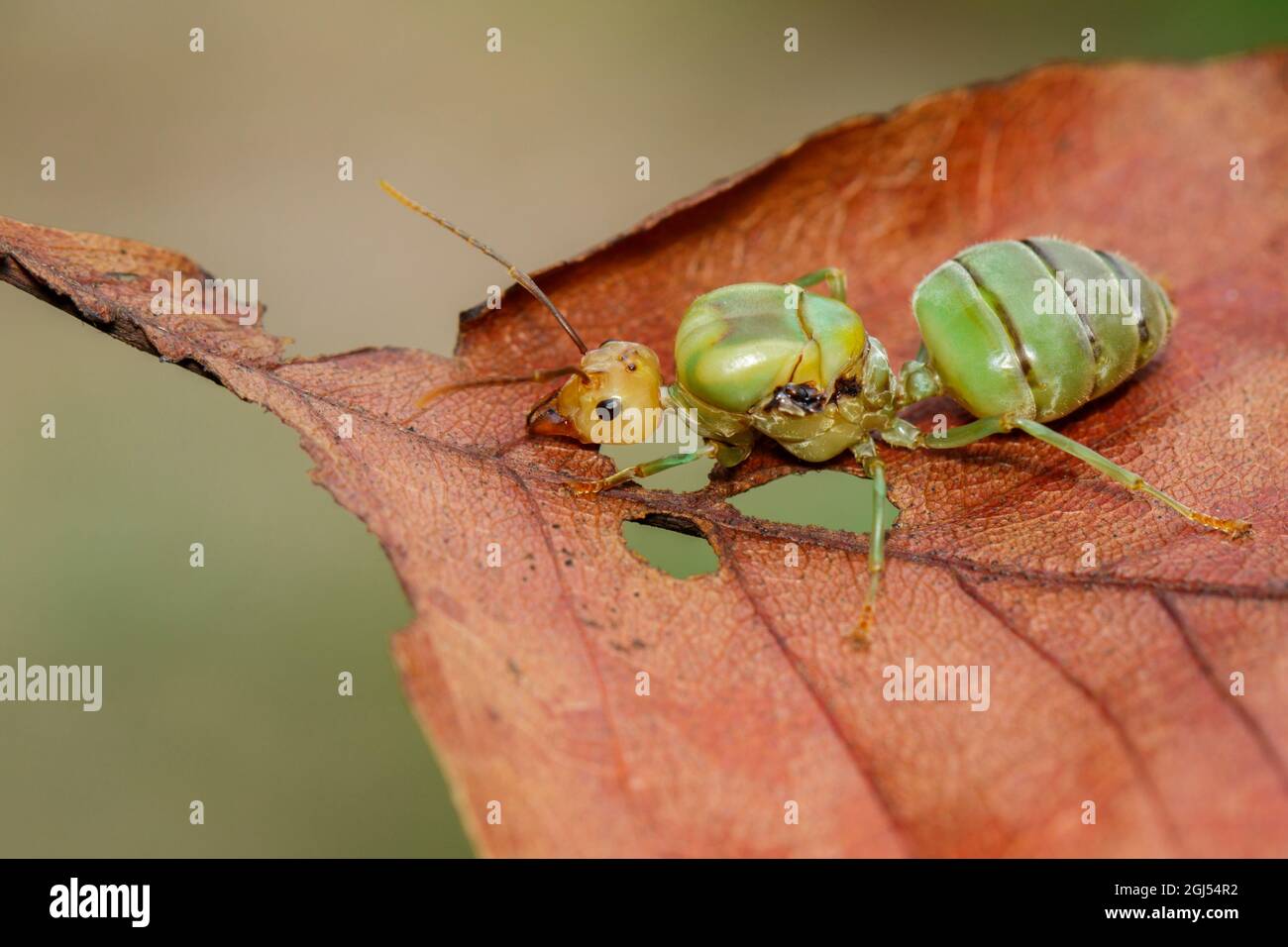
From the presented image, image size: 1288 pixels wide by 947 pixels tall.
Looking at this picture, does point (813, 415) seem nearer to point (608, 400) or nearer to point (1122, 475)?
point (608, 400)

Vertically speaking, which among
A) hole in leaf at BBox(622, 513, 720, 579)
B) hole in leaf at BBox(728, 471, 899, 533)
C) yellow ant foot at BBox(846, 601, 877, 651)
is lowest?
yellow ant foot at BBox(846, 601, 877, 651)

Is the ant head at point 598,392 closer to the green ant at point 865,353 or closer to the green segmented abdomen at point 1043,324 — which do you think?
the green ant at point 865,353

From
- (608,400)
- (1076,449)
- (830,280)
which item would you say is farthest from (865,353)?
(608,400)

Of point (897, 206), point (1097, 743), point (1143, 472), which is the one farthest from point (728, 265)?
point (1097, 743)

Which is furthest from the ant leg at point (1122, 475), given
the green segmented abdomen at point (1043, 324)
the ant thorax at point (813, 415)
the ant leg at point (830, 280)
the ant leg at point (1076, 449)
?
the ant leg at point (830, 280)

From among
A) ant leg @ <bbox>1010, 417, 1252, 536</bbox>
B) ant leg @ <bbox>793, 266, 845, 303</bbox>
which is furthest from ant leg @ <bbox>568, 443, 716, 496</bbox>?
ant leg @ <bbox>1010, 417, 1252, 536</bbox>

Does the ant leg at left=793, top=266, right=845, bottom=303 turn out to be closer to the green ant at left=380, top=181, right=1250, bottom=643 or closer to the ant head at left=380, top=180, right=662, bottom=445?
the green ant at left=380, top=181, right=1250, bottom=643
